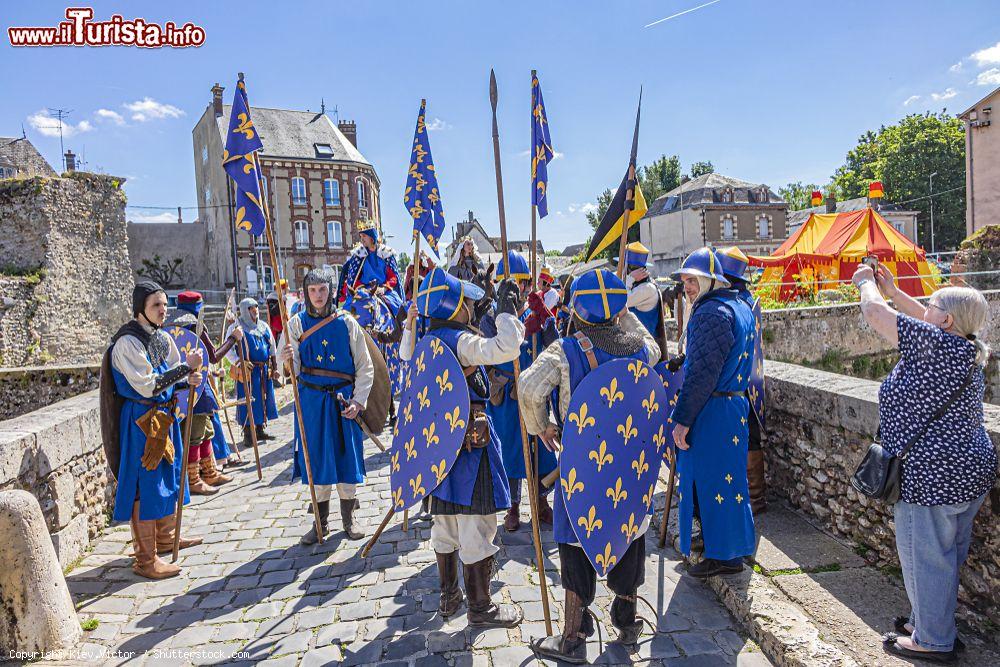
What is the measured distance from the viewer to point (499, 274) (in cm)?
554

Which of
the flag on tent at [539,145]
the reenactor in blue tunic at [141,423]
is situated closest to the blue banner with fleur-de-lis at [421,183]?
the flag on tent at [539,145]

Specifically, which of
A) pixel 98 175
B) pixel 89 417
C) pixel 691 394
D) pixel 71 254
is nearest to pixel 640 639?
pixel 691 394

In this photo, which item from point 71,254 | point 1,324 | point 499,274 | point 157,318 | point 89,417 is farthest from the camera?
point 71,254

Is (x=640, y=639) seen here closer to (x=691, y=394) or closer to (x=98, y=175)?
(x=691, y=394)

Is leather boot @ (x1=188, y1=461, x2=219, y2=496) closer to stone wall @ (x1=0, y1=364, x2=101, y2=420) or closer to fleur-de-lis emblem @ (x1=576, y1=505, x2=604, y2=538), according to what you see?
stone wall @ (x1=0, y1=364, x2=101, y2=420)

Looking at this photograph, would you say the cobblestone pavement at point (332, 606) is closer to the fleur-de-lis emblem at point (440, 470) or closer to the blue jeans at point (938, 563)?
the blue jeans at point (938, 563)

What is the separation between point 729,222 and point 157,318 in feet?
133

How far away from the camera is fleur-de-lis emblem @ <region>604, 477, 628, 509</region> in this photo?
278cm

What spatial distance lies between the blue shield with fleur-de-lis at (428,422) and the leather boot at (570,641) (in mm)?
873

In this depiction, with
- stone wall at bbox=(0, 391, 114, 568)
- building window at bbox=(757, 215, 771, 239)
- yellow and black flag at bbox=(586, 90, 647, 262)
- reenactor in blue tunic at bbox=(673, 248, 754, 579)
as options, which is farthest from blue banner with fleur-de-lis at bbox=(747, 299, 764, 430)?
building window at bbox=(757, 215, 771, 239)

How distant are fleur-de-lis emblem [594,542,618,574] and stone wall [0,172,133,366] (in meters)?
17.4

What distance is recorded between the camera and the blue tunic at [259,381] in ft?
24.3

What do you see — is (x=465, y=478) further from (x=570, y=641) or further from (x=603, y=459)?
(x=570, y=641)

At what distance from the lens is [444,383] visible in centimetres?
317
